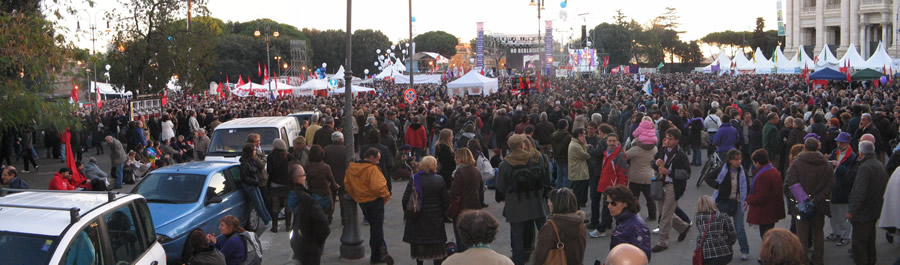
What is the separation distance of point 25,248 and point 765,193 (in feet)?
21.5

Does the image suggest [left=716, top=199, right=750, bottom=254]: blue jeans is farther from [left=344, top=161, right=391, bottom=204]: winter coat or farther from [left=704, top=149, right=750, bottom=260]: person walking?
[left=344, top=161, right=391, bottom=204]: winter coat

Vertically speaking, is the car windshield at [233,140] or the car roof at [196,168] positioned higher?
the car windshield at [233,140]

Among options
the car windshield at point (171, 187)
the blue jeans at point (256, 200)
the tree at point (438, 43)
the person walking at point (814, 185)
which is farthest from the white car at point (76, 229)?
the tree at point (438, 43)

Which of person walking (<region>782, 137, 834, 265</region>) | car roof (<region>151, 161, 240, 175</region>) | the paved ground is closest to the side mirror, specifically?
car roof (<region>151, 161, 240, 175</region>)

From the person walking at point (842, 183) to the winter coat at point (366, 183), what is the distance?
16.6ft

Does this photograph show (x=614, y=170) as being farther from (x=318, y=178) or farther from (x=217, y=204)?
(x=217, y=204)

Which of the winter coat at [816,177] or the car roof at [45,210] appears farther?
the winter coat at [816,177]

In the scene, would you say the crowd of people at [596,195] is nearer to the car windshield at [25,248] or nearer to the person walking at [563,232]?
the person walking at [563,232]

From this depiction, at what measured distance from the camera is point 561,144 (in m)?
10.8

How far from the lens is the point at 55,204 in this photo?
16.6 ft

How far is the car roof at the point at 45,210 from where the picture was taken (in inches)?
179

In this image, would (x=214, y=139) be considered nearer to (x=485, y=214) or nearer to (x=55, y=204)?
(x=55, y=204)

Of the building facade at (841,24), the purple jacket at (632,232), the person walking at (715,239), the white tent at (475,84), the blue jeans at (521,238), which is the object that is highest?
the building facade at (841,24)

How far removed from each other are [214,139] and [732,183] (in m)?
8.97
